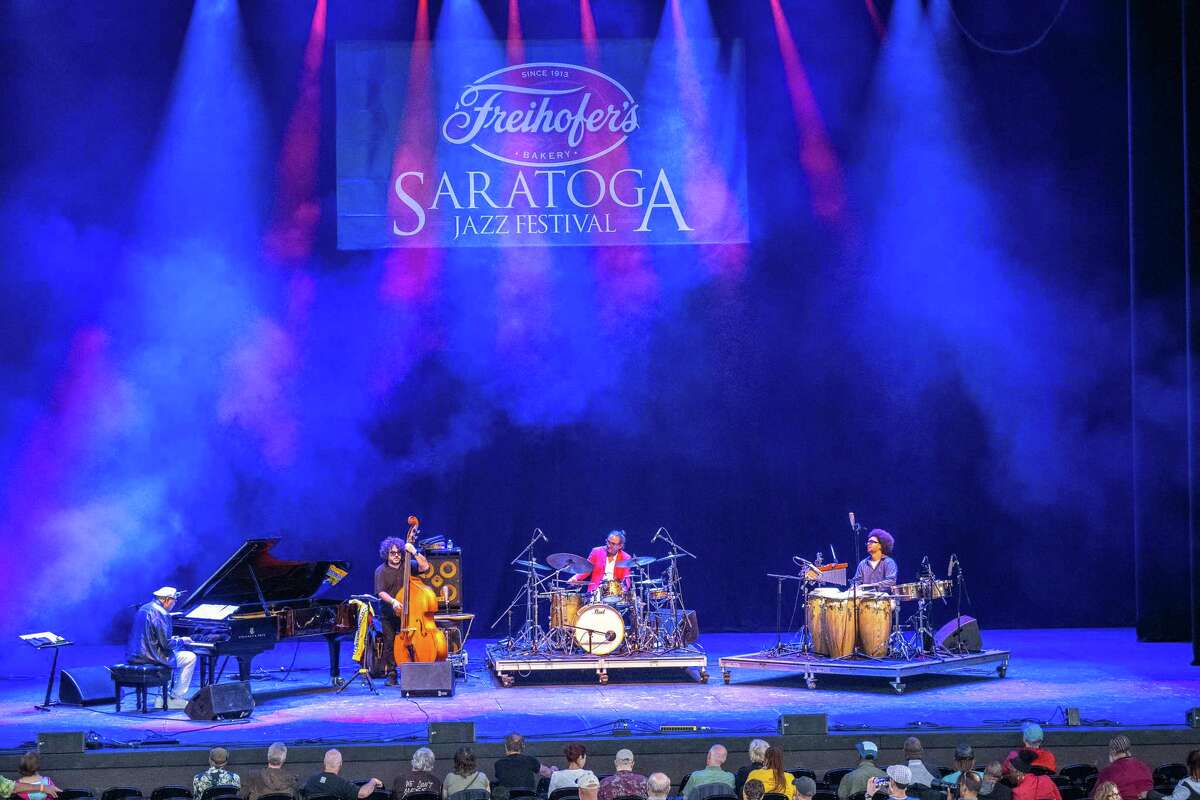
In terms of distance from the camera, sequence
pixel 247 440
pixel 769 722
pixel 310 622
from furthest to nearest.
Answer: pixel 247 440
pixel 310 622
pixel 769 722

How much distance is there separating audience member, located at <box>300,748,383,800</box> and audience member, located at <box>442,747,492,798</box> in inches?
18.9

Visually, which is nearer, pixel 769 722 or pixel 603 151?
pixel 769 722

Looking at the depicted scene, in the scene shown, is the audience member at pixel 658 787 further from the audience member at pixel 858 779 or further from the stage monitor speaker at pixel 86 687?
the stage monitor speaker at pixel 86 687

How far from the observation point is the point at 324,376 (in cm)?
1587

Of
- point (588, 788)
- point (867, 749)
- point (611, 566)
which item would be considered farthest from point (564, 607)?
point (588, 788)

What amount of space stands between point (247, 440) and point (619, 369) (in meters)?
4.02

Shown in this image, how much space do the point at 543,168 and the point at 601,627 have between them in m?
A: 5.52

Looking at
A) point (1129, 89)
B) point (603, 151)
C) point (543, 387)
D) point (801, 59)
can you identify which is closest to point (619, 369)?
point (543, 387)

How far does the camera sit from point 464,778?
27.5ft

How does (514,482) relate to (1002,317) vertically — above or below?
below

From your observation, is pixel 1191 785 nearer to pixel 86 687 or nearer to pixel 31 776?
pixel 31 776

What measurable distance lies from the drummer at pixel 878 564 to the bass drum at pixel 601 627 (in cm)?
Result: 211

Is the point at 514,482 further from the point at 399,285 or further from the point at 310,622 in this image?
the point at 310,622

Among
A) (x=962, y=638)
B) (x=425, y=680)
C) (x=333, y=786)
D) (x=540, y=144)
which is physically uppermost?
(x=540, y=144)
